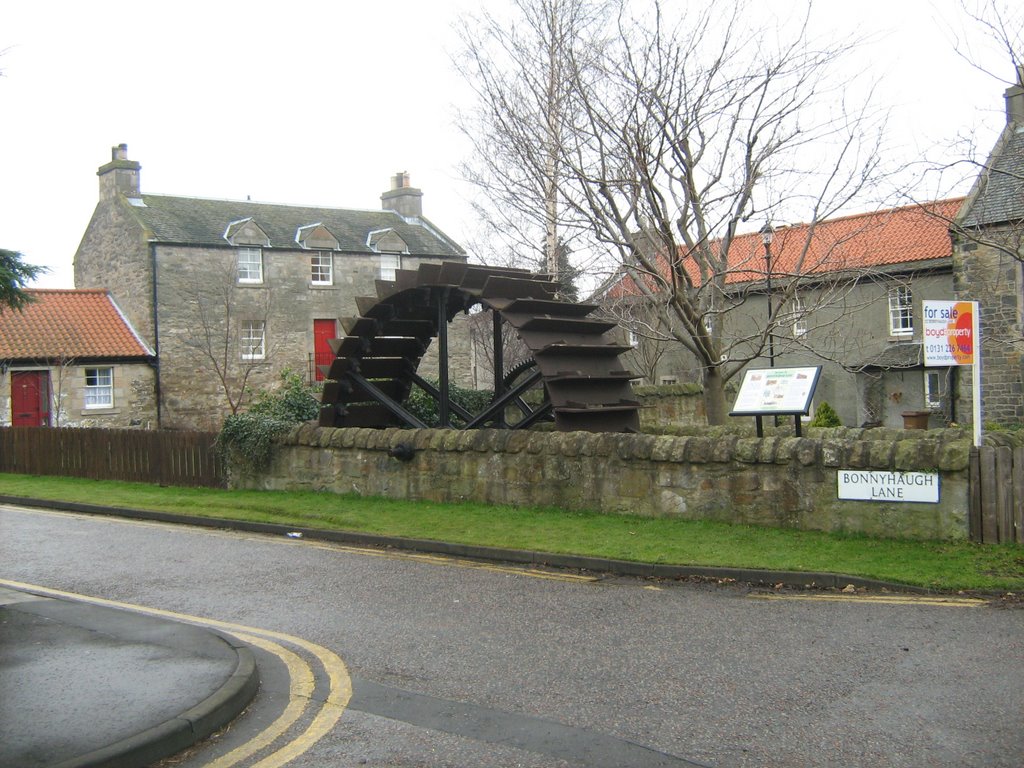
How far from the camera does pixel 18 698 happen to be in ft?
18.7

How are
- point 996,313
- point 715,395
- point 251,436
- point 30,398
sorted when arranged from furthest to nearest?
point 30,398 → point 996,313 → point 251,436 → point 715,395

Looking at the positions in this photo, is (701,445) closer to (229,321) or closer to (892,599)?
(892,599)

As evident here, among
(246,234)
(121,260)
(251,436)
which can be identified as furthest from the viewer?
(246,234)

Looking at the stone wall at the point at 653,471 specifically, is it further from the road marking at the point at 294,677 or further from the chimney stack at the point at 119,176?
the chimney stack at the point at 119,176

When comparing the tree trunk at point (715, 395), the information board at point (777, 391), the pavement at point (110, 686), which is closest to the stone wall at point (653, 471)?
the information board at point (777, 391)

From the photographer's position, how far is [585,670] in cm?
654

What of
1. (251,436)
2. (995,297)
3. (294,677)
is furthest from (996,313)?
(294,677)

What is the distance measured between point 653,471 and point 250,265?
1085 inches

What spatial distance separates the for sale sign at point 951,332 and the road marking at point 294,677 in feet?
24.5

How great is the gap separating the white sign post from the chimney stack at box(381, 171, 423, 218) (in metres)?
34.1

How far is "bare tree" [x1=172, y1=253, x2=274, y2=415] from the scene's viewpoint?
1364 inches

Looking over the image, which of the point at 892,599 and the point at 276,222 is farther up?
the point at 276,222

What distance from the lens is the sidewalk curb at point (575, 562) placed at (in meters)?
9.09

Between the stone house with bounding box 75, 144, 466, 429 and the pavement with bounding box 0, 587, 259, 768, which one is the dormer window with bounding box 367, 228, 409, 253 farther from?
the pavement with bounding box 0, 587, 259, 768
